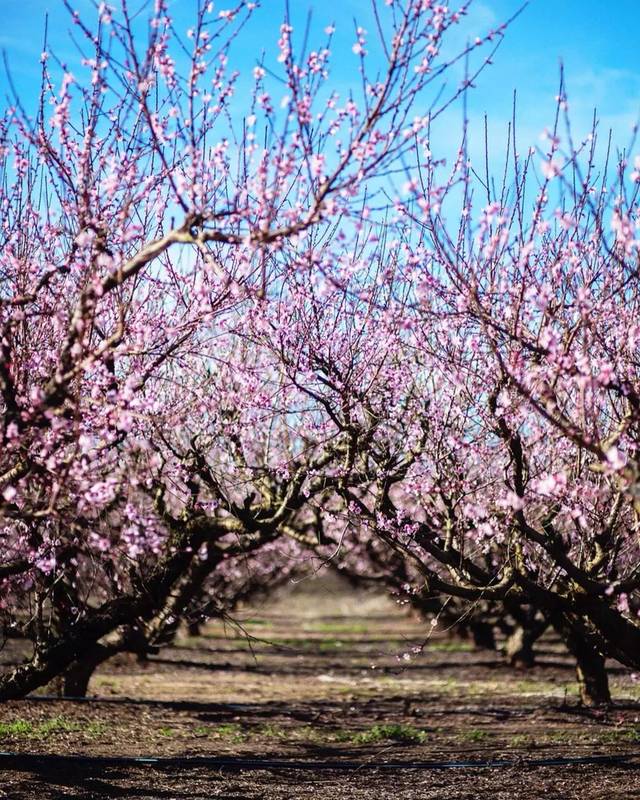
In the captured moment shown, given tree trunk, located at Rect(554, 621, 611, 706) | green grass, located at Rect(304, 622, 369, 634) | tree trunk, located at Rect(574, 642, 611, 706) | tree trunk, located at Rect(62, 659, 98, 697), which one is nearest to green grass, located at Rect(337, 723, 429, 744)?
tree trunk, located at Rect(554, 621, 611, 706)

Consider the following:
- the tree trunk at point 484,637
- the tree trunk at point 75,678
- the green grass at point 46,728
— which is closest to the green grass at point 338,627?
the tree trunk at point 484,637

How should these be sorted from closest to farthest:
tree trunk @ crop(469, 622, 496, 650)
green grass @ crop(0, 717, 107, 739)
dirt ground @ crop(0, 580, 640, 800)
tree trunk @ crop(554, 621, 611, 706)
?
1. dirt ground @ crop(0, 580, 640, 800)
2. green grass @ crop(0, 717, 107, 739)
3. tree trunk @ crop(554, 621, 611, 706)
4. tree trunk @ crop(469, 622, 496, 650)

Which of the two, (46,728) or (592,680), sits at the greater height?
(592,680)

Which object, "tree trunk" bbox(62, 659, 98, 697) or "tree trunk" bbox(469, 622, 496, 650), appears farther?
"tree trunk" bbox(469, 622, 496, 650)

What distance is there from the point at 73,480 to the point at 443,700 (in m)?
10.3

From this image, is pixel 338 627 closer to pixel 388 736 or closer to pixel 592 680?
pixel 592 680

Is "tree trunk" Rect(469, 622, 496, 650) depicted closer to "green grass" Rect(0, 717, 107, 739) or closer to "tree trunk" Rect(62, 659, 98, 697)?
"tree trunk" Rect(62, 659, 98, 697)

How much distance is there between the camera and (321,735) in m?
11.3

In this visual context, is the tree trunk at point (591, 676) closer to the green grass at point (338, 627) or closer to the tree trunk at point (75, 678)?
the tree trunk at point (75, 678)

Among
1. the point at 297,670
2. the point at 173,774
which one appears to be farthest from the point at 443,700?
the point at 173,774

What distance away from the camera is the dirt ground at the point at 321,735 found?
334 inches

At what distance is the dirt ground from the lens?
8.48m

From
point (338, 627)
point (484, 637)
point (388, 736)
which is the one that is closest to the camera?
point (388, 736)

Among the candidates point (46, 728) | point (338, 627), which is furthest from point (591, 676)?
point (338, 627)
